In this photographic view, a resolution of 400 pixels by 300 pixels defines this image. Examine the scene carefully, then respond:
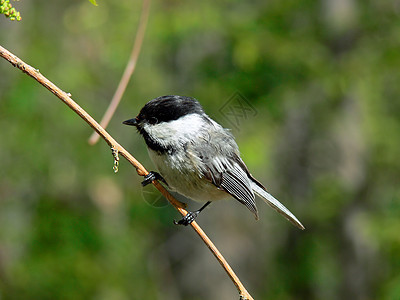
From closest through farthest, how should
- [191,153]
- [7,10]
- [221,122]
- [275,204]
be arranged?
[7,10], [191,153], [275,204], [221,122]

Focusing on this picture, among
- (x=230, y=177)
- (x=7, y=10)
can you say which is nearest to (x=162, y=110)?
(x=230, y=177)

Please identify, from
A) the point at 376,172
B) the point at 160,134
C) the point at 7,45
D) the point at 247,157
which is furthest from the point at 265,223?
the point at 160,134

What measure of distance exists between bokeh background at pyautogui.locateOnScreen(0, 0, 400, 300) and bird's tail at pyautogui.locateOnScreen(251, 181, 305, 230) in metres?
0.48

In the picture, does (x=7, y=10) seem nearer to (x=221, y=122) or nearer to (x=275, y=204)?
(x=221, y=122)

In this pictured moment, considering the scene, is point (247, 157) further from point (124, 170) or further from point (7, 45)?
point (124, 170)

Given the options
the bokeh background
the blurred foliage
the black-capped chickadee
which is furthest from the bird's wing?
the blurred foliage

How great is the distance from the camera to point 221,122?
2.88 m

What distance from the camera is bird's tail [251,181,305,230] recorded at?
2.65 m

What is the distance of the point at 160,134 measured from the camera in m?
2.50

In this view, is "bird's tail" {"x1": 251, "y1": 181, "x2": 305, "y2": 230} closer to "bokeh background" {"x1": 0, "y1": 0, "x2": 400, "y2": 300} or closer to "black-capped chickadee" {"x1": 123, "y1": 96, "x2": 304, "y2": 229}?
"black-capped chickadee" {"x1": 123, "y1": 96, "x2": 304, "y2": 229}

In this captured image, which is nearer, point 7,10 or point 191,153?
point 7,10

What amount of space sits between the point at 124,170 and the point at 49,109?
2.34m

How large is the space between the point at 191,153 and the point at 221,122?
1.23ft

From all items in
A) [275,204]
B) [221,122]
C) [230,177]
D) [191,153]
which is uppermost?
[221,122]
